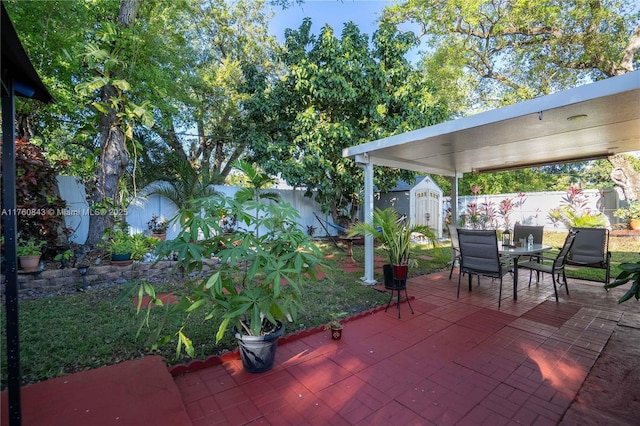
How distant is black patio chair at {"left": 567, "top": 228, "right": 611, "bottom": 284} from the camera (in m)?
4.65

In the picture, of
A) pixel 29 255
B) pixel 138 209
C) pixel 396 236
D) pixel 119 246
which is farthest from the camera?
pixel 138 209

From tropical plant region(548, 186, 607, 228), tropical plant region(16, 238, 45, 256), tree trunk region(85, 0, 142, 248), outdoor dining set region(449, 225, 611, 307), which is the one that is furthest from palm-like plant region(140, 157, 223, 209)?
tropical plant region(548, 186, 607, 228)

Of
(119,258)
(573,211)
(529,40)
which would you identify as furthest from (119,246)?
(529,40)

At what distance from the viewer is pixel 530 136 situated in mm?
3924

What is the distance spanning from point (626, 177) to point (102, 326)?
13.5m

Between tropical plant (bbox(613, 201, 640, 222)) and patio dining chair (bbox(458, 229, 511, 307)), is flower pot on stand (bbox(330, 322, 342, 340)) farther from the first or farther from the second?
tropical plant (bbox(613, 201, 640, 222))

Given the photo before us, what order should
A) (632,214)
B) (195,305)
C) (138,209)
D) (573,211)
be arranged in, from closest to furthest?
(195,305), (138,209), (632,214), (573,211)

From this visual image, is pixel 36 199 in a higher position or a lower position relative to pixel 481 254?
higher

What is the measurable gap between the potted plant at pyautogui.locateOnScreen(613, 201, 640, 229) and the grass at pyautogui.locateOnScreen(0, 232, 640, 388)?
5.58 meters

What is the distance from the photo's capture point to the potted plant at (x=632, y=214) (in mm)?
8578

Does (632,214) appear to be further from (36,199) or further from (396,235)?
(36,199)

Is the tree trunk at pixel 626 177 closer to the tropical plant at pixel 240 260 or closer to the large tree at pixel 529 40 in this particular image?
the large tree at pixel 529 40

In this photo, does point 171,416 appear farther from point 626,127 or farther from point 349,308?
point 626,127

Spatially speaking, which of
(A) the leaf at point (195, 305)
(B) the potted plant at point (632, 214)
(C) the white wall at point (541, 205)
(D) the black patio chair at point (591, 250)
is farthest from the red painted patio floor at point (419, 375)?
(C) the white wall at point (541, 205)
